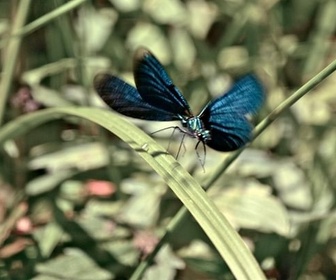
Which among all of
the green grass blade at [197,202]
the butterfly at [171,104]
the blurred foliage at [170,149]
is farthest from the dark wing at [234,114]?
the blurred foliage at [170,149]

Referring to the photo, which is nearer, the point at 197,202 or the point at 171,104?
the point at 197,202

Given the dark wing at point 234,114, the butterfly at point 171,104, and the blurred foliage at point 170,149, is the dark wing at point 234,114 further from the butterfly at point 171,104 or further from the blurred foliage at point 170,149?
the blurred foliage at point 170,149

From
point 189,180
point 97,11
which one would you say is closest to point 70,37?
point 97,11

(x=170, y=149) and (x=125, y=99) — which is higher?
(x=125, y=99)

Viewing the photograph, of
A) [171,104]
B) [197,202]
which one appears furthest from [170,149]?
[197,202]

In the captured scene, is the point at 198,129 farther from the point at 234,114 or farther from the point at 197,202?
the point at 197,202

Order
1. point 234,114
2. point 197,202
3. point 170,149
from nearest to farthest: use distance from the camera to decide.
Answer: point 197,202, point 234,114, point 170,149

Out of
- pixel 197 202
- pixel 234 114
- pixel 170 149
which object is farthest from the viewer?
pixel 170 149
